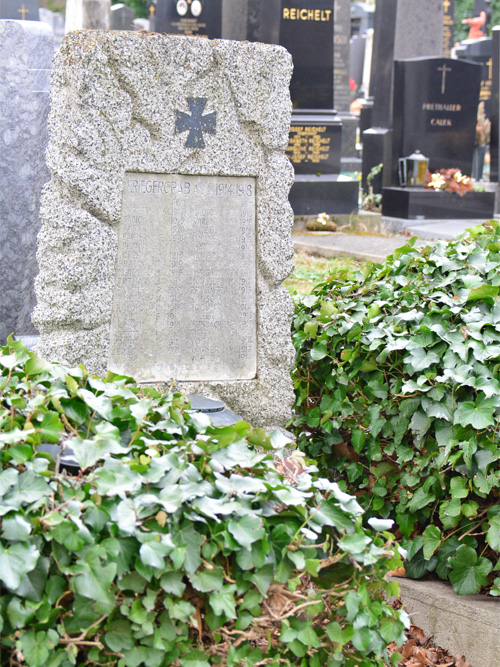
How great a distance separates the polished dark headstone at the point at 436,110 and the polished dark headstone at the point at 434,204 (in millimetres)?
822

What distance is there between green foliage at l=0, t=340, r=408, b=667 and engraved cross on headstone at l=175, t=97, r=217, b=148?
1529mm

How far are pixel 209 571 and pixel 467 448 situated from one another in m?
1.28

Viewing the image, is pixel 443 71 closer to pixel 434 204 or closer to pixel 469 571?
pixel 434 204

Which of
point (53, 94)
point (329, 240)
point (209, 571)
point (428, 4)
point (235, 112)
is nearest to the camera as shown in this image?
point (209, 571)

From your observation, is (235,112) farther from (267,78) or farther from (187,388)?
(187,388)

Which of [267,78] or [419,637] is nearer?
[419,637]

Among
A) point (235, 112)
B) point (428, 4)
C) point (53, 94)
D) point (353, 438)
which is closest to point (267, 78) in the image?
point (235, 112)

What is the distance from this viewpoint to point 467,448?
8.88ft

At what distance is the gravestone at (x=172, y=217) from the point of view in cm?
310

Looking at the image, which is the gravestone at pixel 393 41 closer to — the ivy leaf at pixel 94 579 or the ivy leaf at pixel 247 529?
the ivy leaf at pixel 247 529

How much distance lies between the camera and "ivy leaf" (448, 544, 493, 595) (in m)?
2.73

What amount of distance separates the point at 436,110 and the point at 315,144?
7.59 ft

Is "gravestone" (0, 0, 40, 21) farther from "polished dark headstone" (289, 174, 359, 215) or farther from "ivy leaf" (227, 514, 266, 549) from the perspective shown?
"ivy leaf" (227, 514, 266, 549)

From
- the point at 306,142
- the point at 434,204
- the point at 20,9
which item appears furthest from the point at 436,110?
the point at 20,9
